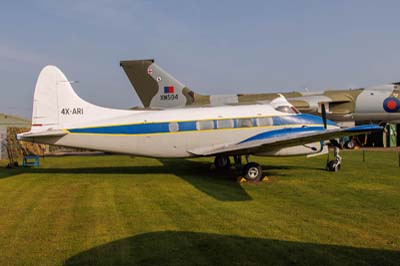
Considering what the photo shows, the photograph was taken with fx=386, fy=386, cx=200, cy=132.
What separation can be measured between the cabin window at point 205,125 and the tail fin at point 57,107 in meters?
3.87

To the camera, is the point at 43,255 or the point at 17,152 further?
the point at 17,152

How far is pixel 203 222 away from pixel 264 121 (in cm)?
981

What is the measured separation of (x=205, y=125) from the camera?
59.7 feet

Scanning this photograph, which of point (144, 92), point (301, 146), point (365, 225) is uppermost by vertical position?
point (144, 92)

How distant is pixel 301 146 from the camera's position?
57.6 ft

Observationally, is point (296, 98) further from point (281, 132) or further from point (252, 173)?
point (252, 173)

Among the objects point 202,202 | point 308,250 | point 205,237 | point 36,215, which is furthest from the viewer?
point 202,202

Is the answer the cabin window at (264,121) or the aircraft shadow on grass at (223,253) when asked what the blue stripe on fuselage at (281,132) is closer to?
the cabin window at (264,121)

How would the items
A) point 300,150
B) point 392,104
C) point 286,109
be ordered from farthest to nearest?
point 392,104, point 286,109, point 300,150

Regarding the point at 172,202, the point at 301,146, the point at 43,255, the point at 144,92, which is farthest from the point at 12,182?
the point at 144,92

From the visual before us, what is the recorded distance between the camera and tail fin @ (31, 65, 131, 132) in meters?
18.0

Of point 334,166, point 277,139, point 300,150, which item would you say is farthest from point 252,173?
point 334,166

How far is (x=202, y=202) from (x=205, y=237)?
3985 millimetres

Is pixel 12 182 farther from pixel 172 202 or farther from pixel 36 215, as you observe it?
pixel 172 202
